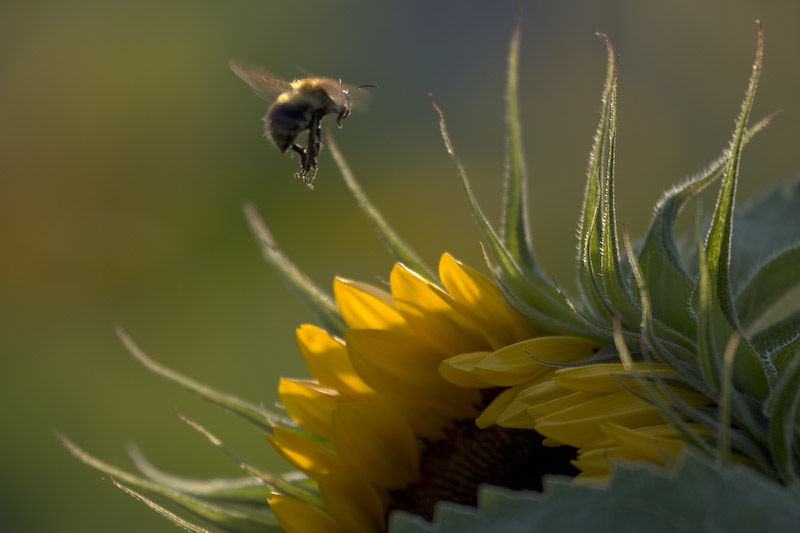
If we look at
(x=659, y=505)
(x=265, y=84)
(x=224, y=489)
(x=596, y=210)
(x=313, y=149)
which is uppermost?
(x=265, y=84)

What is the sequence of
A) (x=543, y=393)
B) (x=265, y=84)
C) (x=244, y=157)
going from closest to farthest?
1. (x=543, y=393)
2. (x=265, y=84)
3. (x=244, y=157)

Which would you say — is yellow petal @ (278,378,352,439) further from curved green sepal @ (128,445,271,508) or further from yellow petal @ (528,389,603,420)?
yellow petal @ (528,389,603,420)

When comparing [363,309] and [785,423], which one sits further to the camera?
[363,309]

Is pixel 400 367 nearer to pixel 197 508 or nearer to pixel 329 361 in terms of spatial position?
pixel 329 361

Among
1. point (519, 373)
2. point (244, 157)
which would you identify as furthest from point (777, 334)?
point (244, 157)

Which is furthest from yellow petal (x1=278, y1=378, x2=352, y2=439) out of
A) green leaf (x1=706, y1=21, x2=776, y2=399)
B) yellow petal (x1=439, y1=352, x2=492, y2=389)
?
green leaf (x1=706, y1=21, x2=776, y2=399)

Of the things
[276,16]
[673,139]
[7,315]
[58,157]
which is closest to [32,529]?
[7,315]

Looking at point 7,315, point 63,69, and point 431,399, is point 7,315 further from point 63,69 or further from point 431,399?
point 431,399
